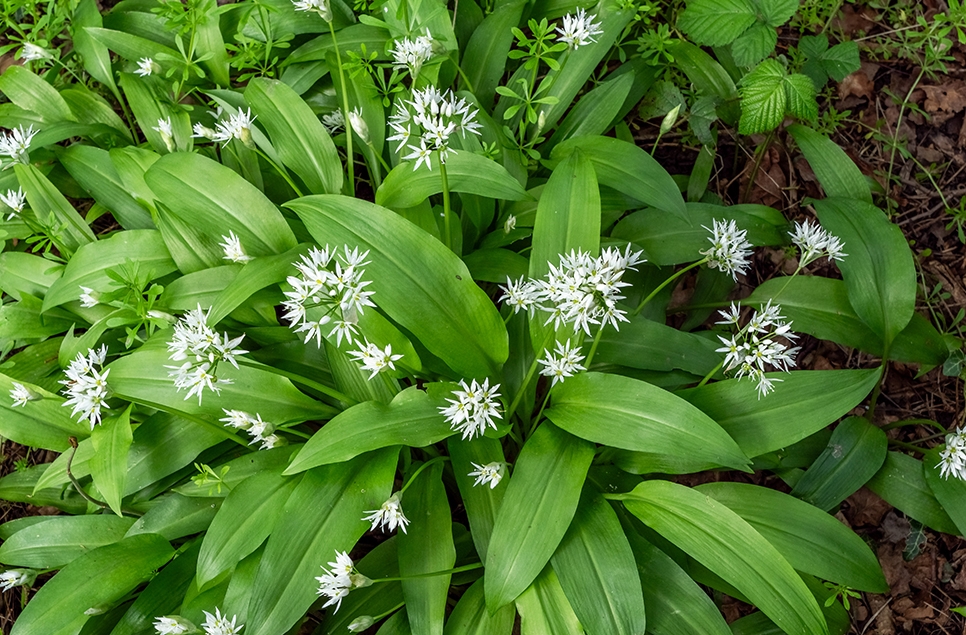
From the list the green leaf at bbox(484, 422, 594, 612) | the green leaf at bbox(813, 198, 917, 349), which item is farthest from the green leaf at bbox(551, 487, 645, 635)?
the green leaf at bbox(813, 198, 917, 349)

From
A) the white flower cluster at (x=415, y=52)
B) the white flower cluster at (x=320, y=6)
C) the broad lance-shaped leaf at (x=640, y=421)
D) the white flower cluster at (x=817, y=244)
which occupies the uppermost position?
the white flower cluster at (x=320, y=6)

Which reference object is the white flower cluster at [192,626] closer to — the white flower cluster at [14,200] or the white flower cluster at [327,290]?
the white flower cluster at [327,290]

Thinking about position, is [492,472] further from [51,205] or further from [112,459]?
[51,205]

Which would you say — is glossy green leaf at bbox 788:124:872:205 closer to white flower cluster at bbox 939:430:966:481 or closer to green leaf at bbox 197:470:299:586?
white flower cluster at bbox 939:430:966:481

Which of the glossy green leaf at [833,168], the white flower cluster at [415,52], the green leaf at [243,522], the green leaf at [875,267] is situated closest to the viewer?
the green leaf at [243,522]

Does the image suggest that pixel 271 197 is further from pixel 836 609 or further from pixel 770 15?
pixel 836 609

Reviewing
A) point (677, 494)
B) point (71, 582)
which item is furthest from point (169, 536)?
point (677, 494)

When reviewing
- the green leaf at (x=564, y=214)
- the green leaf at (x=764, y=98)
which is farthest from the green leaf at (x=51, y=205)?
the green leaf at (x=764, y=98)

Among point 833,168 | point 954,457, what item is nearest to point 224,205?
point 833,168
